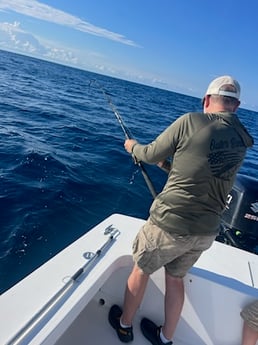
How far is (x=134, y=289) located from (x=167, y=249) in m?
0.38

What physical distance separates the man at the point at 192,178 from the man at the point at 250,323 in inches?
17.9

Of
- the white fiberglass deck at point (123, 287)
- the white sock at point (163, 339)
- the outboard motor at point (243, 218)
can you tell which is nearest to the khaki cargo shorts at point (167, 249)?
the white fiberglass deck at point (123, 287)

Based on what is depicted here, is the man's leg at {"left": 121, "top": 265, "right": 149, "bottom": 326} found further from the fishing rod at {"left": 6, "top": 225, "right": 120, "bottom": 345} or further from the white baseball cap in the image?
the white baseball cap

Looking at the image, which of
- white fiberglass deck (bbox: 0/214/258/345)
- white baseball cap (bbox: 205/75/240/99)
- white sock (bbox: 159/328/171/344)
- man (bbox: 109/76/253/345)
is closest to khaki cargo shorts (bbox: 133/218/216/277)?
man (bbox: 109/76/253/345)

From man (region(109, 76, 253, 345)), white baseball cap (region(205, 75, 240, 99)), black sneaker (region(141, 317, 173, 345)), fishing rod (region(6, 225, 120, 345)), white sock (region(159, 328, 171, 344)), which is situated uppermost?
white baseball cap (region(205, 75, 240, 99))

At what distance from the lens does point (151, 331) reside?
93.4 inches

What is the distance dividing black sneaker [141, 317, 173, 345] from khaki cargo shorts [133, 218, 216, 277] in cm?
51

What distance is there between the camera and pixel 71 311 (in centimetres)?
169

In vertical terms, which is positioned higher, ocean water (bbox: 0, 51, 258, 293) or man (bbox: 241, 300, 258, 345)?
man (bbox: 241, 300, 258, 345)

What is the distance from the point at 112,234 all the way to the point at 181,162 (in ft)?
3.04

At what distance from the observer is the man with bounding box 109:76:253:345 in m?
1.81

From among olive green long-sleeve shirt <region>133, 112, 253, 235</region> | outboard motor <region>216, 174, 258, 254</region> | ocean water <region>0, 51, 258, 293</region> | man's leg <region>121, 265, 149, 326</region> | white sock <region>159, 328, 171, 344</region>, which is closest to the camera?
olive green long-sleeve shirt <region>133, 112, 253, 235</region>

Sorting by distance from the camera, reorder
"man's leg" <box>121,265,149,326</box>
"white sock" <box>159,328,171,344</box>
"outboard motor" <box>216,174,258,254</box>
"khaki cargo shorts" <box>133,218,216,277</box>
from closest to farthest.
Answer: "khaki cargo shorts" <box>133,218,216,277</box> < "man's leg" <box>121,265,149,326</box> < "white sock" <box>159,328,171,344</box> < "outboard motor" <box>216,174,258,254</box>

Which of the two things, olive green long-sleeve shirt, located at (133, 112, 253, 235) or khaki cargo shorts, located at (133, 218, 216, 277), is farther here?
khaki cargo shorts, located at (133, 218, 216, 277)
